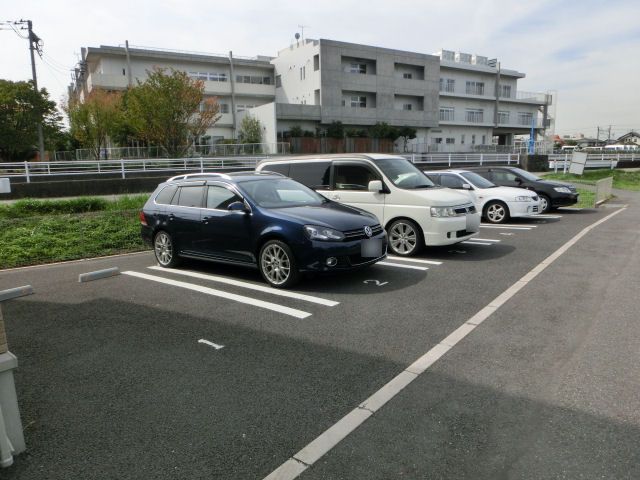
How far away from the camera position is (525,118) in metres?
64.3

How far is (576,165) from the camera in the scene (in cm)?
2423

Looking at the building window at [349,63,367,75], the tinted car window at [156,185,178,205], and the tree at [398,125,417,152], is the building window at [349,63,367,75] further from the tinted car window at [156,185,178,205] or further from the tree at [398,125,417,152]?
the tinted car window at [156,185,178,205]

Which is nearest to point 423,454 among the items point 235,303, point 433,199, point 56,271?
point 235,303

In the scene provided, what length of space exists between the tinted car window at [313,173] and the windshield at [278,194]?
1.65m

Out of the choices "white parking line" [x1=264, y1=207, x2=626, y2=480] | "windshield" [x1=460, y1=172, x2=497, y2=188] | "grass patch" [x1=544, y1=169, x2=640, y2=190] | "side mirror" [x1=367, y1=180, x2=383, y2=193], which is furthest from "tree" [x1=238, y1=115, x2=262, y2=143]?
"white parking line" [x1=264, y1=207, x2=626, y2=480]

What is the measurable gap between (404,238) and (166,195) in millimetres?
4431

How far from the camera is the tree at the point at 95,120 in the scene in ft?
107

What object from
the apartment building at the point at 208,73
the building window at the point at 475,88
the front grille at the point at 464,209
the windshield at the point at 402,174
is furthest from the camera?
the building window at the point at 475,88

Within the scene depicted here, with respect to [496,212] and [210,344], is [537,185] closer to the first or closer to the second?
[496,212]

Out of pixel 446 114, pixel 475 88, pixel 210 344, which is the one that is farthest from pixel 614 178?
pixel 475 88

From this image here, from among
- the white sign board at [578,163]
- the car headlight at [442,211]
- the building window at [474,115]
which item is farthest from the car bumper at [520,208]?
the building window at [474,115]

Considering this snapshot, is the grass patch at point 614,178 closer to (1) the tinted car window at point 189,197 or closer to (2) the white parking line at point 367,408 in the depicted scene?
(1) the tinted car window at point 189,197

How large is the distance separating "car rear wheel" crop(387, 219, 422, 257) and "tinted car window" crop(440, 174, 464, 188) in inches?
187

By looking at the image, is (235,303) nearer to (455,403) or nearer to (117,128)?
(455,403)
